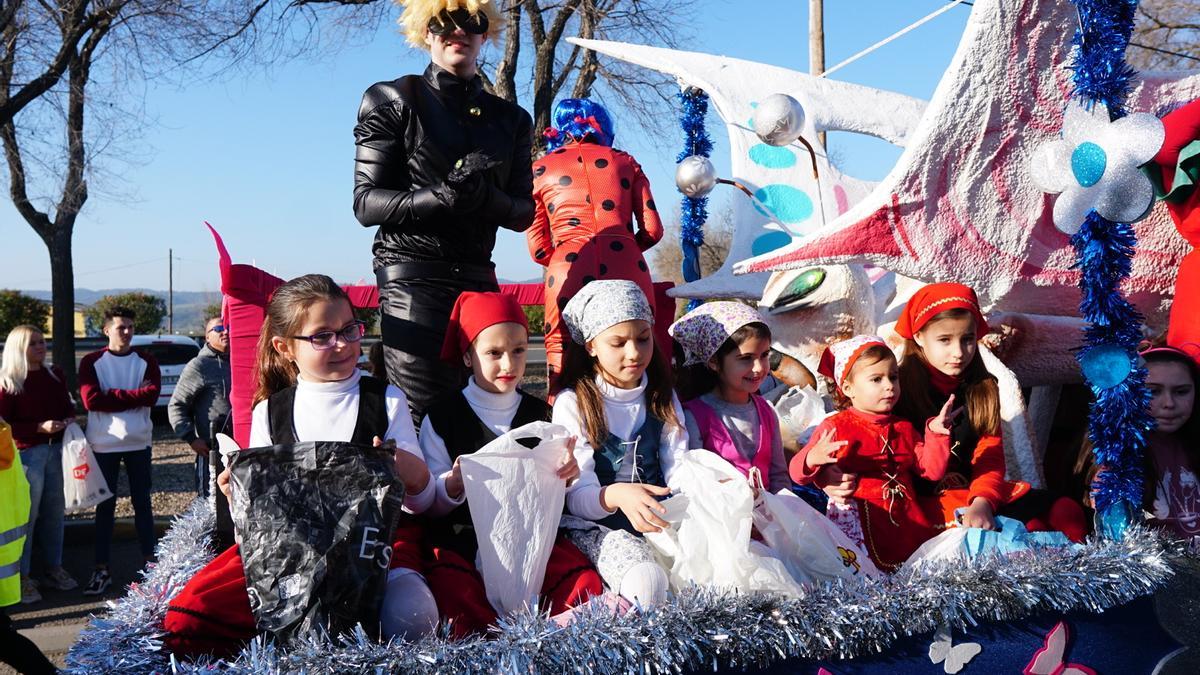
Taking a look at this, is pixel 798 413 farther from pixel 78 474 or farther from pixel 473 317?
pixel 78 474

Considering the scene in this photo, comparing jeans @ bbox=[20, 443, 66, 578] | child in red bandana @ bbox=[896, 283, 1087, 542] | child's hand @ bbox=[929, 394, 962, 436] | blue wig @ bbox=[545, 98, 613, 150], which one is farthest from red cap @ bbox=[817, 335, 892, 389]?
jeans @ bbox=[20, 443, 66, 578]

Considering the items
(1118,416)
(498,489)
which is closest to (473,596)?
(498,489)

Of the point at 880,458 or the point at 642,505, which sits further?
the point at 880,458

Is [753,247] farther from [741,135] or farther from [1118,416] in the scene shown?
[1118,416]

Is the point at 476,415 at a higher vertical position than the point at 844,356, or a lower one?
lower

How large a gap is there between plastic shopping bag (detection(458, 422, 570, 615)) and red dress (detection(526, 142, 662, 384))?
52.3 inches

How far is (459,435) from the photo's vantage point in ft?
7.88

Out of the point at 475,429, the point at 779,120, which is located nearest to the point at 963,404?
the point at 475,429

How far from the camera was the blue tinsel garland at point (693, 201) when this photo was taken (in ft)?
17.5

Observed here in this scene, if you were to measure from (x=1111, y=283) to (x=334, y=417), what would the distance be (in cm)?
189

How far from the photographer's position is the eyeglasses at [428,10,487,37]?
2611 mm

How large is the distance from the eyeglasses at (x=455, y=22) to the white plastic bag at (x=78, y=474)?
383 centimetres

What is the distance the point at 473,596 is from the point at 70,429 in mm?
4229

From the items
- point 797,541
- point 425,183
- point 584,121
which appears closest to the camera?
point 797,541
